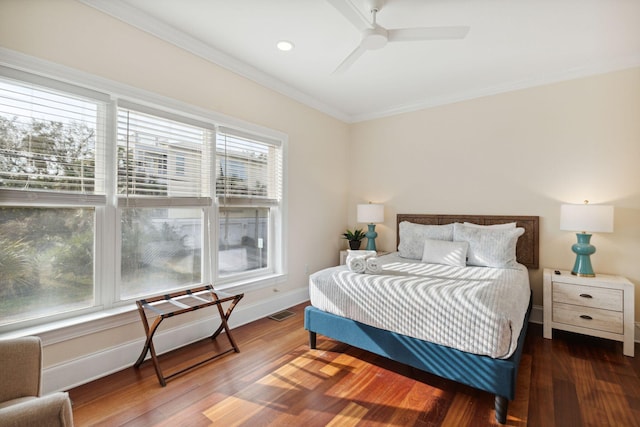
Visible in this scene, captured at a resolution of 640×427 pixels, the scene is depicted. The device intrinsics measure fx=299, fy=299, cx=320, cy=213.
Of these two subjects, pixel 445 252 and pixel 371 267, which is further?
pixel 445 252

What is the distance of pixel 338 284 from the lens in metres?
2.51

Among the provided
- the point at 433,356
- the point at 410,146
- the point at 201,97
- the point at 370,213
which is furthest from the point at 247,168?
the point at 433,356

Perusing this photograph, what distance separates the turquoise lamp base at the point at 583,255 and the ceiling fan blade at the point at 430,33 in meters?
2.35

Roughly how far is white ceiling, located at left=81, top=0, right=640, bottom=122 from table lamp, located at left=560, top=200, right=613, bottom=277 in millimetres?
1488

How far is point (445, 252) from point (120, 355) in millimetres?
3133

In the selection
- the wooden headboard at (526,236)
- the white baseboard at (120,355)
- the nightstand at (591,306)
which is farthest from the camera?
the wooden headboard at (526,236)

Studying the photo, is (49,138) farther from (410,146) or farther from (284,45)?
(410,146)

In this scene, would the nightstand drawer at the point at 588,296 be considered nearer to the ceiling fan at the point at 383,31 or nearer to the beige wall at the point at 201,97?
the ceiling fan at the point at 383,31

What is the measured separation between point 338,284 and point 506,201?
8.10ft

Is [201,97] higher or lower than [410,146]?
higher

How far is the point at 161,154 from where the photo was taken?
2.59m

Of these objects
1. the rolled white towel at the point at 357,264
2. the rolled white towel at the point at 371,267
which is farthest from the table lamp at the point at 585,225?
the rolled white towel at the point at 357,264

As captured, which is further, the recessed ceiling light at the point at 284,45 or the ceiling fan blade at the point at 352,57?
the recessed ceiling light at the point at 284,45

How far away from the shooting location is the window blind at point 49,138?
6.15ft
